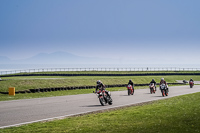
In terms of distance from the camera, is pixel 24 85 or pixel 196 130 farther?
pixel 24 85

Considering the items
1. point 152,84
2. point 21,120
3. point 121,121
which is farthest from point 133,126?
point 152,84

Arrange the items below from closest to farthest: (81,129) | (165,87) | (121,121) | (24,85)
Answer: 1. (81,129)
2. (121,121)
3. (165,87)
4. (24,85)

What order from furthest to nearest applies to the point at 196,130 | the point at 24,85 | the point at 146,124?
the point at 24,85 → the point at 146,124 → the point at 196,130

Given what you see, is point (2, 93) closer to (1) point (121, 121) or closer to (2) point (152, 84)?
(2) point (152, 84)

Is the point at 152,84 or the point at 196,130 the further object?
the point at 152,84

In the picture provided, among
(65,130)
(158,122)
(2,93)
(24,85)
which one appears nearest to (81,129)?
(65,130)

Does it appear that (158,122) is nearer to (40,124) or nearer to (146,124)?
(146,124)

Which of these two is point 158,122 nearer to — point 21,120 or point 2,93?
point 21,120

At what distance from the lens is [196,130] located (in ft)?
Answer: 32.2

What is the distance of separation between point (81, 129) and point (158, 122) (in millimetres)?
2952

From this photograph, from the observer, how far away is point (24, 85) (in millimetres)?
38156

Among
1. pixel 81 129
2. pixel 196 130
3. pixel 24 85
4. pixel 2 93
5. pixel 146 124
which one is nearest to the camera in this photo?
pixel 196 130

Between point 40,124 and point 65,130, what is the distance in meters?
1.76

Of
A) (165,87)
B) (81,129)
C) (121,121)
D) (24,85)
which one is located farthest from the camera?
(24,85)
